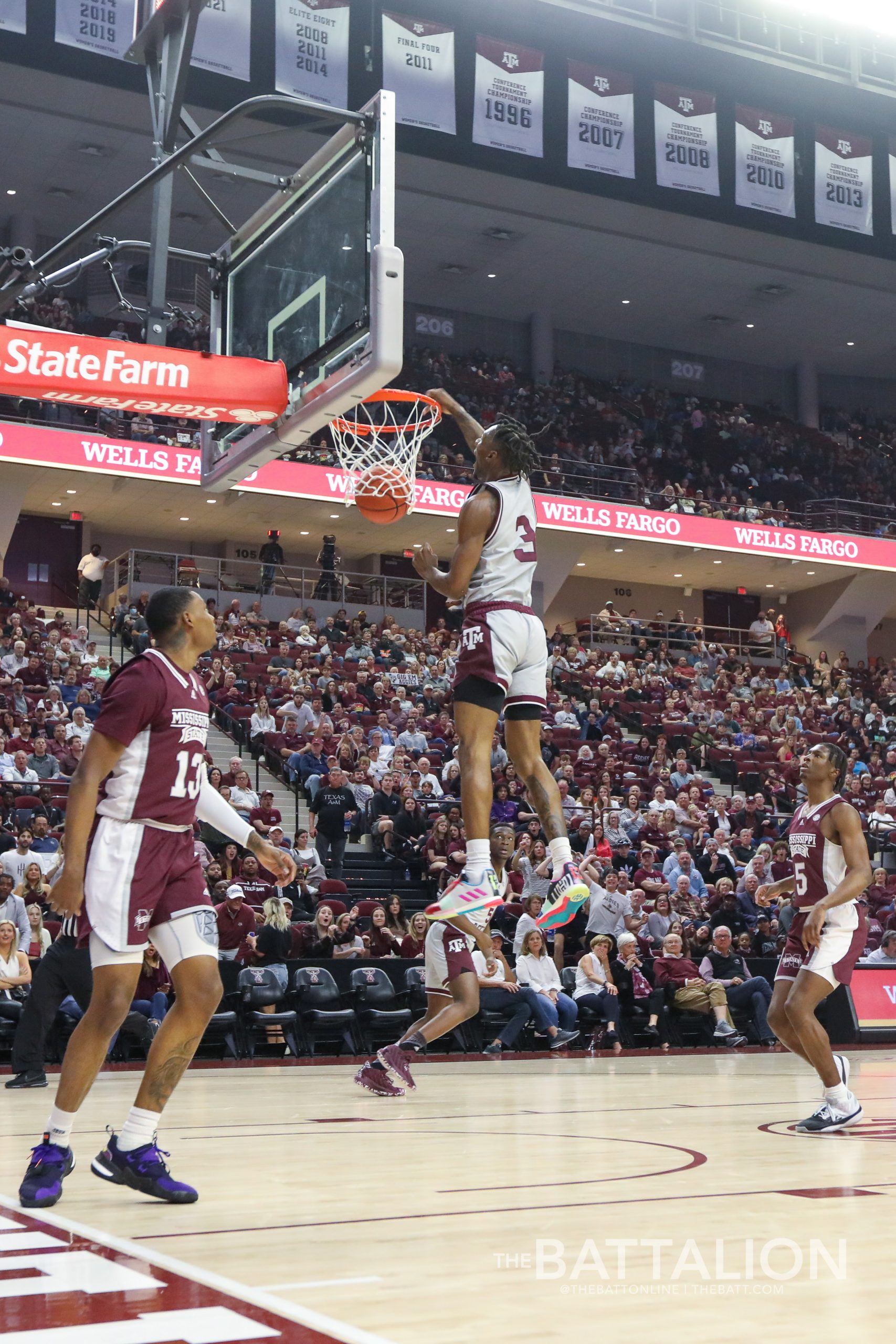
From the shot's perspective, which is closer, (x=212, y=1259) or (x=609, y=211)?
(x=212, y=1259)

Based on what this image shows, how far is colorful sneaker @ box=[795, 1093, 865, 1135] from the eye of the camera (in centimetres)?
605

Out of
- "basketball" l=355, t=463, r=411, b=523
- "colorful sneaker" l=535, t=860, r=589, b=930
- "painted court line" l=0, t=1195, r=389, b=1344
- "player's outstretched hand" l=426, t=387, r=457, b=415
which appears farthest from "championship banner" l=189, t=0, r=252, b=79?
"painted court line" l=0, t=1195, r=389, b=1344

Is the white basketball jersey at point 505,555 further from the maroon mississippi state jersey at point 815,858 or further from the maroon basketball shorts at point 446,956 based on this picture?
the maroon basketball shorts at point 446,956

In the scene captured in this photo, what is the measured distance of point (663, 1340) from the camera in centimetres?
247

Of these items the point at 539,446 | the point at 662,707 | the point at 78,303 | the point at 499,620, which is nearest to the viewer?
the point at 499,620

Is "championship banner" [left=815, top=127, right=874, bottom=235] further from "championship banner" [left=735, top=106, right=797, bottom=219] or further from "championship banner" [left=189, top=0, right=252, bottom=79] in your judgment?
"championship banner" [left=189, top=0, right=252, bottom=79]

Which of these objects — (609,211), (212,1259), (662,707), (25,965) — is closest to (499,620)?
(212,1259)

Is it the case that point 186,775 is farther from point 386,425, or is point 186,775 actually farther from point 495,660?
point 386,425

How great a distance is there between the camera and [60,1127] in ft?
13.4

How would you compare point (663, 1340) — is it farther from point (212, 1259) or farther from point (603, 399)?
point (603, 399)

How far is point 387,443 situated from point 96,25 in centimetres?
1768

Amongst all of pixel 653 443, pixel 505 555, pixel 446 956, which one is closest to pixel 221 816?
pixel 505 555

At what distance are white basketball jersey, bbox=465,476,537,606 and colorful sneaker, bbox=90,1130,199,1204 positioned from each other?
2.48 m

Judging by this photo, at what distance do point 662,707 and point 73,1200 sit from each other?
68.7 feet
